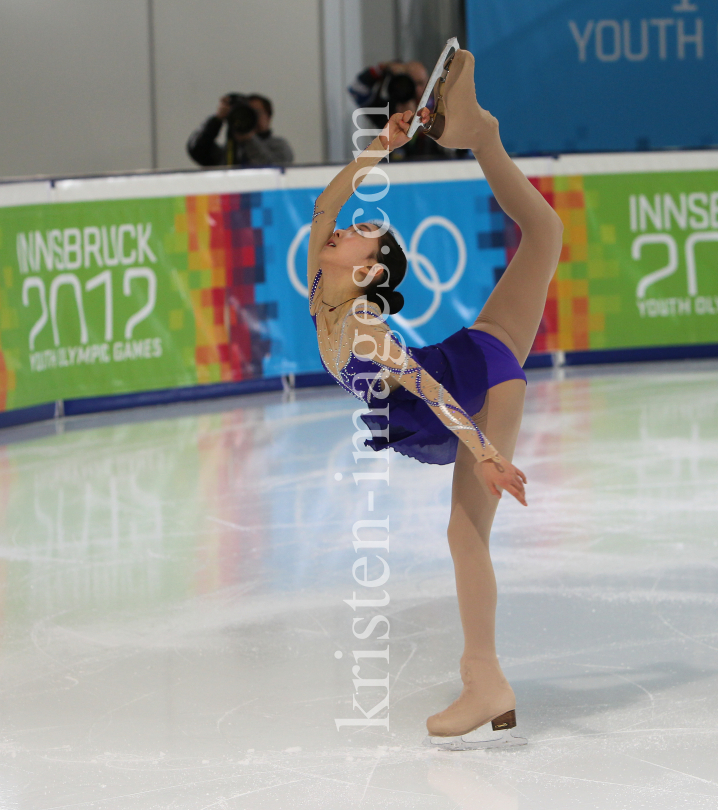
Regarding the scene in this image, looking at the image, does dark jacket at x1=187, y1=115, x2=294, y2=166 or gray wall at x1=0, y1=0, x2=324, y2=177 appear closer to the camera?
dark jacket at x1=187, y1=115, x2=294, y2=166

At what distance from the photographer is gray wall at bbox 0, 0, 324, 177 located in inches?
374

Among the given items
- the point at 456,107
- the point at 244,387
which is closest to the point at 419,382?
the point at 456,107

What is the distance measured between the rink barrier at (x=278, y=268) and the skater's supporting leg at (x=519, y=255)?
412 centimetres

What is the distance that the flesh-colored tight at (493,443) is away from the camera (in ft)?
8.22

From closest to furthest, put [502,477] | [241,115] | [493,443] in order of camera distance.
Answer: [502,477]
[493,443]
[241,115]

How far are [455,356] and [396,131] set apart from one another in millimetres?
500

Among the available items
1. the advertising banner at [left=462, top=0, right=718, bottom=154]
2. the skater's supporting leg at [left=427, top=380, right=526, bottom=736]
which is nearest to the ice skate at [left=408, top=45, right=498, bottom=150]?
the skater's supporting leg at [left=427, top=380, right=526, bottom=736]

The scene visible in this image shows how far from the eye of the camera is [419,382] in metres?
2.37

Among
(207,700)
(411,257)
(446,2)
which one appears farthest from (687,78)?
(207,700)

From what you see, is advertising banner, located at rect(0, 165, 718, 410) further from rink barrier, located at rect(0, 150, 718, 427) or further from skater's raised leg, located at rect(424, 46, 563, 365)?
skater's raised leg, located at rect(424, 46, 563, 365)

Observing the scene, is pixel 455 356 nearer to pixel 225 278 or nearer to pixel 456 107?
pixel 456 107

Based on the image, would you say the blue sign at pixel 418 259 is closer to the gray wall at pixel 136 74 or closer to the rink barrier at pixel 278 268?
the rink barrier at pixel 278 268

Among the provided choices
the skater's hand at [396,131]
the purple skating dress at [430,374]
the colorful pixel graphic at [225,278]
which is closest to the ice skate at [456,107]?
the skater's hand at [396,131]

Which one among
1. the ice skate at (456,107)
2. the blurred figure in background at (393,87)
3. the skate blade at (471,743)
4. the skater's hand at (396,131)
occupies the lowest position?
the skate blade at (471,743)
